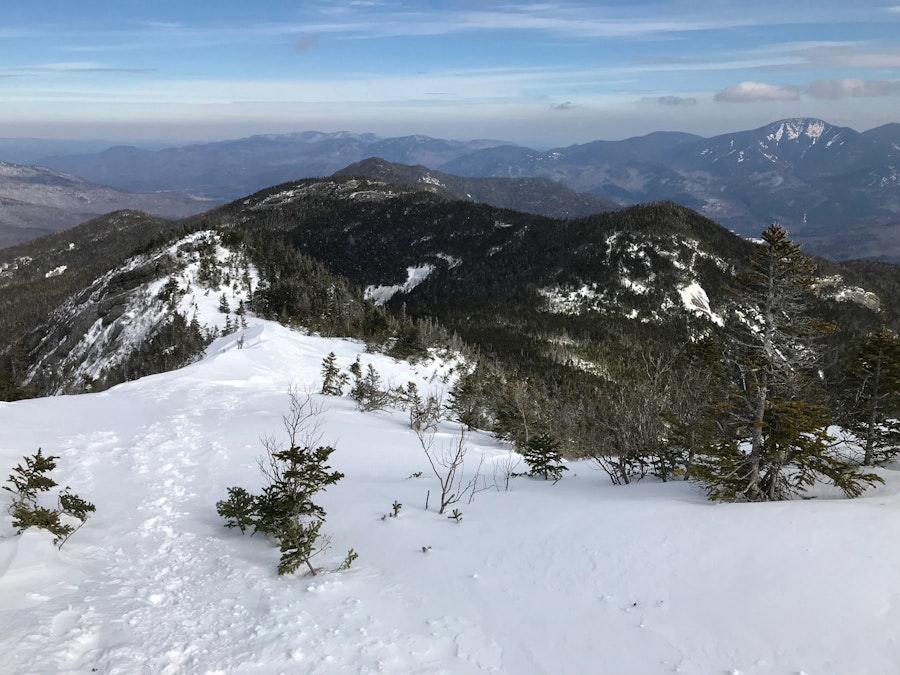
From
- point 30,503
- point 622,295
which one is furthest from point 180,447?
point 622,295

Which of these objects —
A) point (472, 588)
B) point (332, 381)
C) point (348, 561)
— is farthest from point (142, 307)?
point (472, 588)

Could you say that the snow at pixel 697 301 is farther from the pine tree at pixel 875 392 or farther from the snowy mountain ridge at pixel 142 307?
the pine tree at pixel 875 392

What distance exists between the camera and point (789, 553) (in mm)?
10320

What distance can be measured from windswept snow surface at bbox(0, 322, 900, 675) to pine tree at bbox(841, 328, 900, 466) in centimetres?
1001

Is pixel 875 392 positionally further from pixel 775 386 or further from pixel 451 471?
pixel 451 471

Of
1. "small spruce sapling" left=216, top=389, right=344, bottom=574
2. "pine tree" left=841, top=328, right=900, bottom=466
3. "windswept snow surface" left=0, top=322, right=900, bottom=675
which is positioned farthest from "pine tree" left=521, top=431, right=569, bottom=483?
"pine tree" left=841, top=328, right=900, bottom=466

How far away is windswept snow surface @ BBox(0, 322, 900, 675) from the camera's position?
8180mm

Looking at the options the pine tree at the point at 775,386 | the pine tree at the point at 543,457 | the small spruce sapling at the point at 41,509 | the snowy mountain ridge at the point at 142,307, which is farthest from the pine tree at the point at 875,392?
the snowy mountain ridge at the point at 142,307

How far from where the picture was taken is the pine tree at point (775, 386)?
43.8ft

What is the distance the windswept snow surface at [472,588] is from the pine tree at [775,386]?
1.53m

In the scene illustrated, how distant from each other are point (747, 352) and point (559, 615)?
31.7ft

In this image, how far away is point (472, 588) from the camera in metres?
10.5

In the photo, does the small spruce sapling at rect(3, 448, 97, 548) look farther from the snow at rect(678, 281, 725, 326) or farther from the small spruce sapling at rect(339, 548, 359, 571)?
the snow at rect(678, 281, 725, 326)

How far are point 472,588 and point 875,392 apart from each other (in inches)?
862
